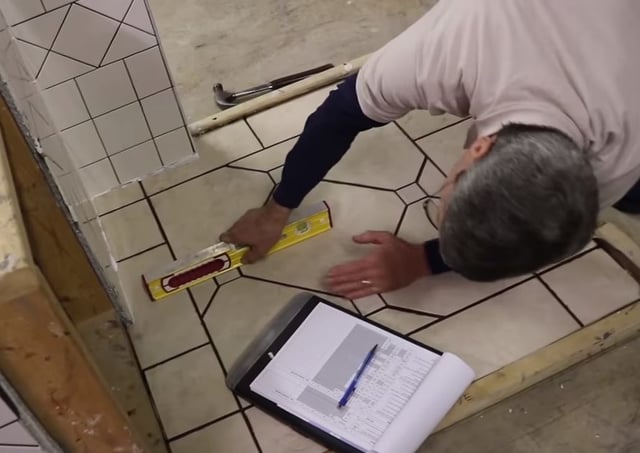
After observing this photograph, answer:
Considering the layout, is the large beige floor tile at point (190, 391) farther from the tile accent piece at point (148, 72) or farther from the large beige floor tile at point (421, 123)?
the large beige floor tile at point (421, 123)

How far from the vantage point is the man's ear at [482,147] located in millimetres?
916

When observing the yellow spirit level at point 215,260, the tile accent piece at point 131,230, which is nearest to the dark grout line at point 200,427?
the yellow spirit level at point 215,260

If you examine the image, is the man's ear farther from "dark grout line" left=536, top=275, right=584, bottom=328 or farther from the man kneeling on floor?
"dark grout line" left=536, top=275, right=584, bottom=328

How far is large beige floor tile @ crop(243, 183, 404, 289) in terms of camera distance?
1.37m

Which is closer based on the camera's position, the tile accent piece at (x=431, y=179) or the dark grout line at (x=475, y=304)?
the dark grout line at (x=475, y=304)

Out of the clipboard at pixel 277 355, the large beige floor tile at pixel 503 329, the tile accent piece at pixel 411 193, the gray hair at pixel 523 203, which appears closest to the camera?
the gray hair at pixel 523 203

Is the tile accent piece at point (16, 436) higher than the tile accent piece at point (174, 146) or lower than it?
higher

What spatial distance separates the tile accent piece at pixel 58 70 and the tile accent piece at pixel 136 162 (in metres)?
0.21

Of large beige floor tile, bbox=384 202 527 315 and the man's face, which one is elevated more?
the man's face

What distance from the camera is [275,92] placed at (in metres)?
1.66

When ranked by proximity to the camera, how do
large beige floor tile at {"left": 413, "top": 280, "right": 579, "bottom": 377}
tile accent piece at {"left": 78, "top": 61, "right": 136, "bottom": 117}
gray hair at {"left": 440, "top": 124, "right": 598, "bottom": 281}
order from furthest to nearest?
tile accent piece at {"left": 78, "top": 61, "right": 136, "bottom": 117} → large beige floor tile at {"left": 413, "top": 280, "right": 579, "bottom": 377} → gray hair at {"left": 440, "top": 124, "right": 598, "bottom": 281}

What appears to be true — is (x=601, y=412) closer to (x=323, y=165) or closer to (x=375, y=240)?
(x=375, y=240)

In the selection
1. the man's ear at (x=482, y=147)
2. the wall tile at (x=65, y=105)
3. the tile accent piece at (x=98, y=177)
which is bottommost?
the tile accent piece at (x=98, y=177)

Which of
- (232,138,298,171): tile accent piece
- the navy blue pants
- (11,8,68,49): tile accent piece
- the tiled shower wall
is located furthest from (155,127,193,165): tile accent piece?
the navy blue pants
